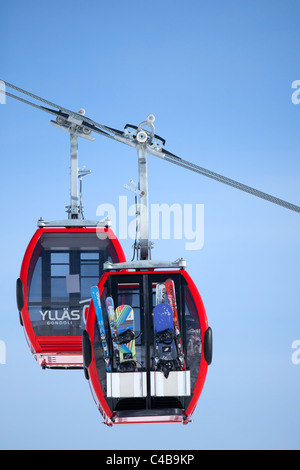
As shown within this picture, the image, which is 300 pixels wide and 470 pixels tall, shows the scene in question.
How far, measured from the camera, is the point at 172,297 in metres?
9.92

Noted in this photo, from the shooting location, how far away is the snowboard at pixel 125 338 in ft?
32.5

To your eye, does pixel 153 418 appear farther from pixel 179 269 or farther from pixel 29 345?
pixel 29 345

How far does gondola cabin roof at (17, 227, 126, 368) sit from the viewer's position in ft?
40.5

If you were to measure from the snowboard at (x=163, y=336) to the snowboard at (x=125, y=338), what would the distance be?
0.86 feet

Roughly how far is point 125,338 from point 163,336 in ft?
1.35

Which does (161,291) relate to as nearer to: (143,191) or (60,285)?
(143,191)

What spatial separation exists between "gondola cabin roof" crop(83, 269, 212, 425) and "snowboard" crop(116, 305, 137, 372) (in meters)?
0.02

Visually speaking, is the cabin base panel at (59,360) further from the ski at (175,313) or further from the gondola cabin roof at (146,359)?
the ski at (175,313)

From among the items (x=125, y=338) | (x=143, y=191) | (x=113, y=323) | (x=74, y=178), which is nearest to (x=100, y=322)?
(x=113, y=323)

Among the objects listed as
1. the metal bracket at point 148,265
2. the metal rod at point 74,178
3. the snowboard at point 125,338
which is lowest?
the snowboard at point 125,338

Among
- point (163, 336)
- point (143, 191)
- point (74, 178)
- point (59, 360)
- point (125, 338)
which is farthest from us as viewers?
point (74, 178)

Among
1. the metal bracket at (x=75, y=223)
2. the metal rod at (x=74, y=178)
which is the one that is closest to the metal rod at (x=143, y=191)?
the metal bracket at (x=75, y=223)

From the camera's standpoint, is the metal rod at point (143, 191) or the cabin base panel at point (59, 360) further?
the cabin base panel at point (59, 360)

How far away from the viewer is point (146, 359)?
32.2 feet
